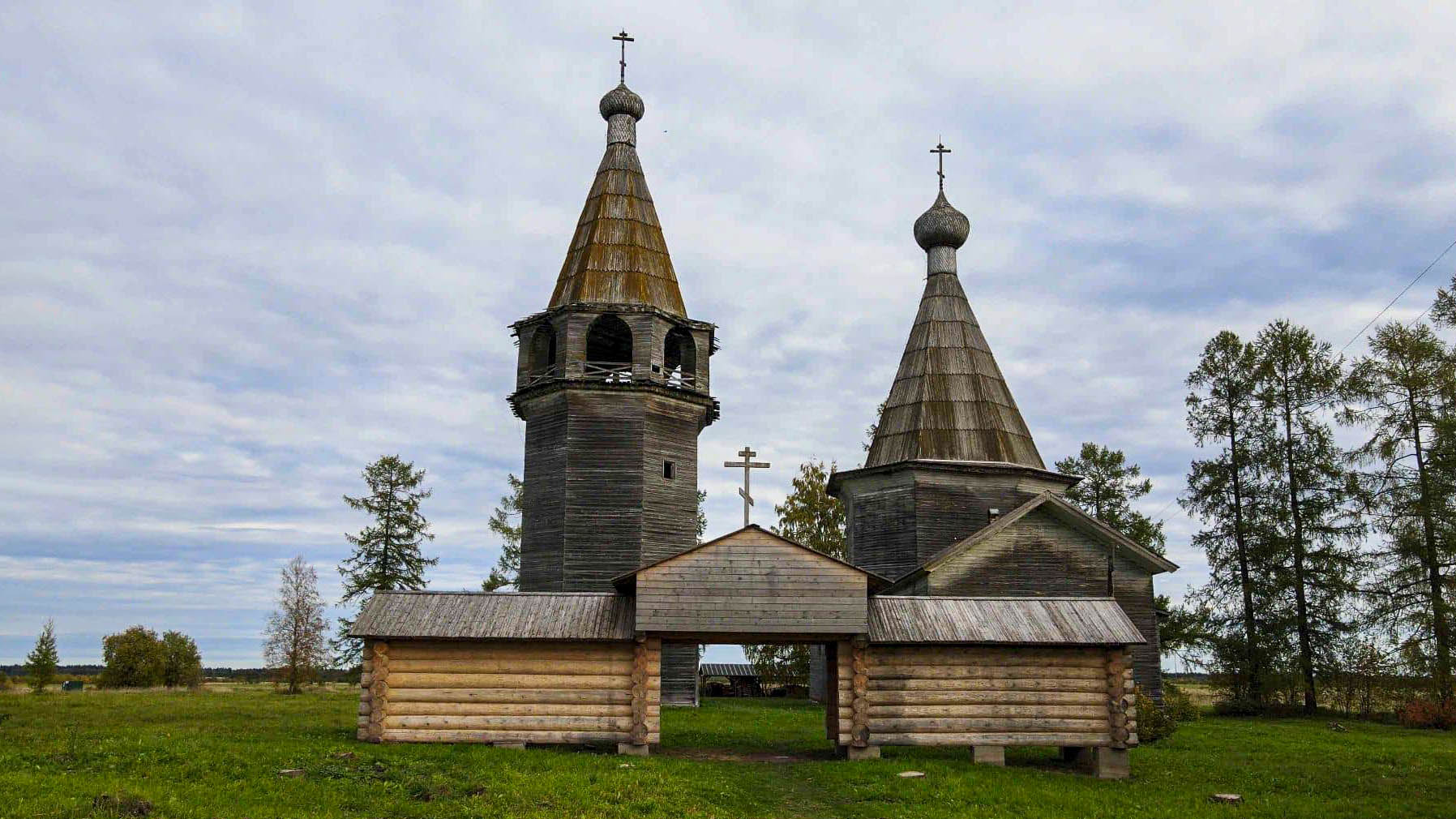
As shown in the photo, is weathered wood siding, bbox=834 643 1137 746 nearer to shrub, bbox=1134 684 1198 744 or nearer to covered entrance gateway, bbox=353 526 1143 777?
covered entrance gateway, bbox=353 526 1143 777

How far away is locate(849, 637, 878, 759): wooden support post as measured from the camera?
60.9ft

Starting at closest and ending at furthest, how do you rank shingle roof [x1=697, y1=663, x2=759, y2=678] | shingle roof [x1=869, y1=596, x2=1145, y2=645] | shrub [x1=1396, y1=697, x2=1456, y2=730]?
shingle roof [x1=869, y1=596, x2=1145, y2=645], shrub [x1=1396, y1=697, x2=1456, y2=730], shingle roof [x1=697, y1=663, x2=759, y2=678]

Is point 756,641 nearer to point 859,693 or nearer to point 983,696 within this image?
point 859,693

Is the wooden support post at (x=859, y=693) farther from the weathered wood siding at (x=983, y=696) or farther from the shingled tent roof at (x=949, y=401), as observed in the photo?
the shingled tent roof at (x=949, y=401)

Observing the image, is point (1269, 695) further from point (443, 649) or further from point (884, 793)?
point (443, 649)

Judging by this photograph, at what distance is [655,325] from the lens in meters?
30.9

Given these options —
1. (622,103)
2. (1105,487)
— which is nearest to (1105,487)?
(1105,487)

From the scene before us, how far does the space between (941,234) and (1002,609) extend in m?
18.4

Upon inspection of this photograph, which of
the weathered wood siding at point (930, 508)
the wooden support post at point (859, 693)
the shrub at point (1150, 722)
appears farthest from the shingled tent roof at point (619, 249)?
the shrub at point (1150, 722)

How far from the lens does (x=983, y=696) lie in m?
18.8

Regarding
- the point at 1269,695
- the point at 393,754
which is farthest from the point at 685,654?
the point at 1269,695

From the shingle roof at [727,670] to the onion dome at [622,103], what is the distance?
871 inches

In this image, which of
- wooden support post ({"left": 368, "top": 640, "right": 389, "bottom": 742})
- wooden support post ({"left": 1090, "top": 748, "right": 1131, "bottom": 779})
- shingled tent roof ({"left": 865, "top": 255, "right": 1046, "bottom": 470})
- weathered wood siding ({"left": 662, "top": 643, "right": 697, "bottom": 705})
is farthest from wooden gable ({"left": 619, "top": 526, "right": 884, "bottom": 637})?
shingled tent roof ({"left": 865, "top": 255, "right": 1046, "bottom": 470})

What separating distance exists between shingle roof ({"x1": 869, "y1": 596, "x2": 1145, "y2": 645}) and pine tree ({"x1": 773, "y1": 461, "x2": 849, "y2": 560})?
25139mm
